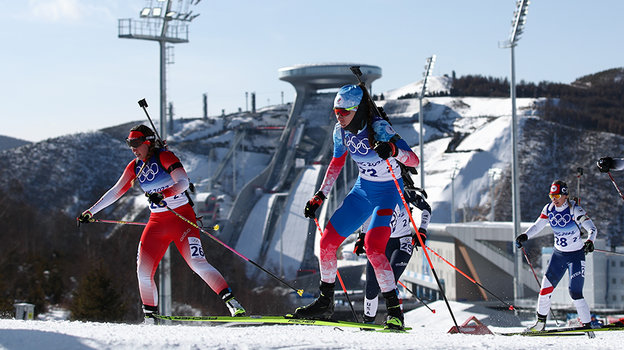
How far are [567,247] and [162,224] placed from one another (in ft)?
17.6

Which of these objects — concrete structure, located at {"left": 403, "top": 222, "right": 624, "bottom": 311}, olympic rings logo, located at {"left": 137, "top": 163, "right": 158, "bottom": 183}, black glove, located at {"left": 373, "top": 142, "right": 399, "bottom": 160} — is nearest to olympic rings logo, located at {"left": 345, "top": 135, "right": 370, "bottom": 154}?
black glove, located at {"left": 373, "top": 142, "right": 399, "bottom": 160}

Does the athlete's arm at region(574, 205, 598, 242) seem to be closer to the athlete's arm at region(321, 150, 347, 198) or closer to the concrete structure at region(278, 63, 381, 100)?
the athlete's arm at region(321, 150, 347, 198)

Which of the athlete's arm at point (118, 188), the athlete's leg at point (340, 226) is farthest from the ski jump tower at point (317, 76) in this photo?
the athlete's leg at point (340, 226)

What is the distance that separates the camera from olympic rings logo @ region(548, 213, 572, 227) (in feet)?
32.3

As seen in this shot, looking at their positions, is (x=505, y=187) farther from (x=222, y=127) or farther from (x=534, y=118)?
(x=222, y=127)

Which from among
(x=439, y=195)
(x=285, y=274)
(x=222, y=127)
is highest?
(x=222, y=127)

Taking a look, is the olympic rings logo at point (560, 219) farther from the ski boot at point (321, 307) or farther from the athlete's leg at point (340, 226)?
the ski boot at point (321, 307)

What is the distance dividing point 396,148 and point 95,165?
9556 cm

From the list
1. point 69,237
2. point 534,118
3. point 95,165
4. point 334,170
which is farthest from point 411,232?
point 95,165

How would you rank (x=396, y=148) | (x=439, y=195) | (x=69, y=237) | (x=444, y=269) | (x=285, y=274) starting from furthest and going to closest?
(x=439, y=195) → (x=69, y=237) → (x=285, y=274) → (x=444, y=269) → (x=396, y=148)

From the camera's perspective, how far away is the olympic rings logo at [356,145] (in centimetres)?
729

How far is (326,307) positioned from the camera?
7324 mm

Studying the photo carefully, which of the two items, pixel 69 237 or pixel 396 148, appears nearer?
pixel 396 148

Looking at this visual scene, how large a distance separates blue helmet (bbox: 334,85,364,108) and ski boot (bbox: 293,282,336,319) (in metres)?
1.77
